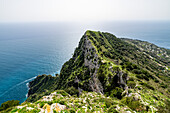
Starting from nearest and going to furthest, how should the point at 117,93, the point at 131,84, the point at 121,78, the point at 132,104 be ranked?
the point at 132,104, the point at 117,93, the point at 131,84, the point at 121,78

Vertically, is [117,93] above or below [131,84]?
below

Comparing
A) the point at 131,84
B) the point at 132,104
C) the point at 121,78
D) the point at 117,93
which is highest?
the point at 121,78

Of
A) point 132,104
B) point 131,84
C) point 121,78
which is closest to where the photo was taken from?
point 132,104

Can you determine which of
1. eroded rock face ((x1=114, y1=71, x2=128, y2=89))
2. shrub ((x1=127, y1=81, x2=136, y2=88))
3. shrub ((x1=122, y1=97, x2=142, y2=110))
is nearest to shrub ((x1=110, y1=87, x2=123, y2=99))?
eroded rock face ((x1=114, y1=71, x2=128, y2=89))

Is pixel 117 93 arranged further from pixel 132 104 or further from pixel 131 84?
pixel 132 104

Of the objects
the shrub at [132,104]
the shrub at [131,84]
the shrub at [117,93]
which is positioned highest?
the shrub at [131,84]

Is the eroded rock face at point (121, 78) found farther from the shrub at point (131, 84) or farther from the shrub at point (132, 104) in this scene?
the shrub at point (132, 104)

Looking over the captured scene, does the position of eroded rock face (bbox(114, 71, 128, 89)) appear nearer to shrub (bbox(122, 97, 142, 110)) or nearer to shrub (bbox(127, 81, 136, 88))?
shrub (bbox(127, 81, 136, 88))

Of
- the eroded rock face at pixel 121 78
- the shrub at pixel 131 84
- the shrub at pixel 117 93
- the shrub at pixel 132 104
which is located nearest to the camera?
the shrub at pixel 132 104

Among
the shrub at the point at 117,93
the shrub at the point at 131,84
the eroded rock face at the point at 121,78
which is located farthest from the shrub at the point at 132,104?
the eroded rock face at the point at 121,78

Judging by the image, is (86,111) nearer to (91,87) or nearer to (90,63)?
(91,87)

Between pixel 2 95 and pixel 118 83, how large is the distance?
101622 millimetres

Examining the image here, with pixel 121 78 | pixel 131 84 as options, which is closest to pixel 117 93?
pixel 131 84

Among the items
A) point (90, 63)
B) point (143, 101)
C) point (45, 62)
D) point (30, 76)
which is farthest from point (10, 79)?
point (143, 101)
